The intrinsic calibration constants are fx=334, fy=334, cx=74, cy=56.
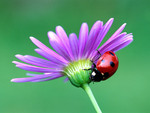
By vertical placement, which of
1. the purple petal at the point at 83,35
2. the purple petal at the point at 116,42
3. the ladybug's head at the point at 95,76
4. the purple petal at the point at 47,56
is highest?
the purple petal at the point at 83,35

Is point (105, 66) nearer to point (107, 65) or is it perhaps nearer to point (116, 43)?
point (107, 65)

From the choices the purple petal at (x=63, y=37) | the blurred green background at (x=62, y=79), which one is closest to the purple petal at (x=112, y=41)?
the purple petal at (x=63, y=37)

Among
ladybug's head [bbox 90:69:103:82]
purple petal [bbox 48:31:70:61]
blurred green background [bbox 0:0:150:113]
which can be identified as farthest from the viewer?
blurred green background [bbox 0:0:150:113]

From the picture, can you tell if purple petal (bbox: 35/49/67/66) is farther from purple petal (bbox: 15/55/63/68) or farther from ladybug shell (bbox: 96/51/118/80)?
ladybug shell (bbox: 96/51/118/80)

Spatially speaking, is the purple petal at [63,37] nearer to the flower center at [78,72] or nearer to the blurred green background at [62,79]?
the flower center at [78,72]

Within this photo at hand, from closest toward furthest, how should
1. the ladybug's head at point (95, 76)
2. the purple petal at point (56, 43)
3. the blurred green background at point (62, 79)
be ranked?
the purple petal at point (56, 43), the ladybug's head at point (95, 76), the blurred green background at point (62, 79)

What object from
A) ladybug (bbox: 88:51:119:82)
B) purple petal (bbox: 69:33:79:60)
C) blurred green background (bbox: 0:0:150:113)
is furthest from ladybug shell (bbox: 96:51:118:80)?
blurred green background (bbox: 0:0:150:113)

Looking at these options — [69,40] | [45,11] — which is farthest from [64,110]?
[45,11]

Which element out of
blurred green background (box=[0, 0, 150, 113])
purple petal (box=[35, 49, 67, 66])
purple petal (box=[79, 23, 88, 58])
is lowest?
purple petal (box=[35, 49, 67, 66])

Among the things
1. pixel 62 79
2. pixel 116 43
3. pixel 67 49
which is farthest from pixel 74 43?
pixel 62 79
